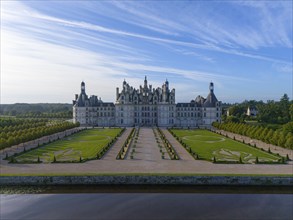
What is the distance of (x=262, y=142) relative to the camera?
45.5 metres

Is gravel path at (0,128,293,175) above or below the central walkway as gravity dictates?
below

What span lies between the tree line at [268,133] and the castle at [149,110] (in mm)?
17399

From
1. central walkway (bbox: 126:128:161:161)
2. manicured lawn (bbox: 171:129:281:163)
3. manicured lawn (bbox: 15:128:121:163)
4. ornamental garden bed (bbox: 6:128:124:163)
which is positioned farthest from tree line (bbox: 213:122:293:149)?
manicured lawn (bbox: 15:128:121:163)

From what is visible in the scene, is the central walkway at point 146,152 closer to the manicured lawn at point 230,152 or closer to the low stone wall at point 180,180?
the manicured lawn at point 230,152

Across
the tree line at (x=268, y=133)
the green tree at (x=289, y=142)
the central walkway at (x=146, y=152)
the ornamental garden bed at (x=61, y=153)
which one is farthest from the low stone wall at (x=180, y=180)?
the tree line at (x=268, y=133)

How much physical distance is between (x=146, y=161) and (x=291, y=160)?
16316 mm

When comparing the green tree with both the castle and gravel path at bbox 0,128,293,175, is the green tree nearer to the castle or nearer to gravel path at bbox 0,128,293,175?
gravel path at bbox 0,128,293,175

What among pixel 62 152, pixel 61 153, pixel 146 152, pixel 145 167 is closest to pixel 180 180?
pixel 145 167

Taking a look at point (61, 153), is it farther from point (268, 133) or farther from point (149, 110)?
point (149, 110)

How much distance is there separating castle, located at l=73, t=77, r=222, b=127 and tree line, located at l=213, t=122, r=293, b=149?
17399 millimetres

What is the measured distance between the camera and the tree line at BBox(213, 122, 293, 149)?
126 ft

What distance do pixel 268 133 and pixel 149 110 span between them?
41316 millimetres

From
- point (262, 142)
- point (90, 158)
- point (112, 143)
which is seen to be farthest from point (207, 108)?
point (90, 158)

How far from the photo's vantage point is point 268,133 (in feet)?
141
